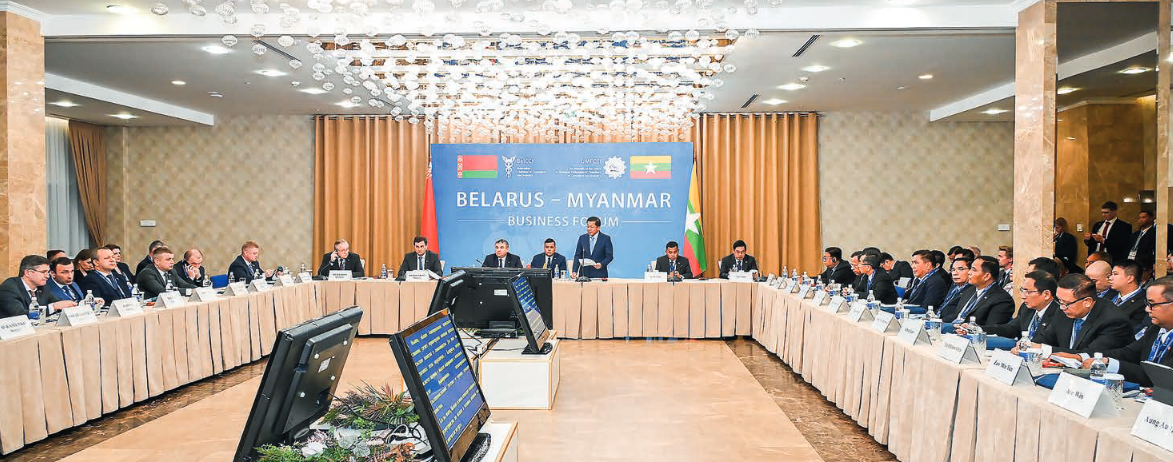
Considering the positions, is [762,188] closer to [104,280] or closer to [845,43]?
[845,43]

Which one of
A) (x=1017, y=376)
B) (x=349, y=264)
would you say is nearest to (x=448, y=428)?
(x=1017, y=376)

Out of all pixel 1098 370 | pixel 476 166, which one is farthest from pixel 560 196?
pixel 1098 370

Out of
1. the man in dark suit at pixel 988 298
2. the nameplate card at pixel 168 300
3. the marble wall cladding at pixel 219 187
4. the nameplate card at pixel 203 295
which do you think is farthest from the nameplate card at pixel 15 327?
the marble wall cladding at pixel 219 187

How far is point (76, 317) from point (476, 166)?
257 inches

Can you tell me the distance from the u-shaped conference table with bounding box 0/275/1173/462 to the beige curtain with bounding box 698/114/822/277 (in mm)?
3292

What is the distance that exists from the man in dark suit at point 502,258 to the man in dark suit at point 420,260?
2.20 feet

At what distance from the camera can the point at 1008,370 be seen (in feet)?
10.4

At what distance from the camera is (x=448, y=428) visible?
5.81 ft

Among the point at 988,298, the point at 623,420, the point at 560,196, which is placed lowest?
the point at 623,420

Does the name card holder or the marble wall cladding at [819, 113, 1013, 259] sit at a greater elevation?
the marble wall cladding at [819, 113, 1013, 259]

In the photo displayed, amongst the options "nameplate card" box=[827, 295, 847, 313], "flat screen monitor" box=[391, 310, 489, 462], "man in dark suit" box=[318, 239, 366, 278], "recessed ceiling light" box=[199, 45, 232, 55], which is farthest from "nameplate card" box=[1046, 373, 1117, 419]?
"man in dark suit" box=[318, 239, 366, 278]

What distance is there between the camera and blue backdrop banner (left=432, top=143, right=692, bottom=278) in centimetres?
1084

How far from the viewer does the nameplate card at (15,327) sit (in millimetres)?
4288

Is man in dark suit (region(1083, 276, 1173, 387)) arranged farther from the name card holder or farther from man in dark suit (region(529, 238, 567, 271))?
man in dark suit (region(529, 238, 567, 271))
